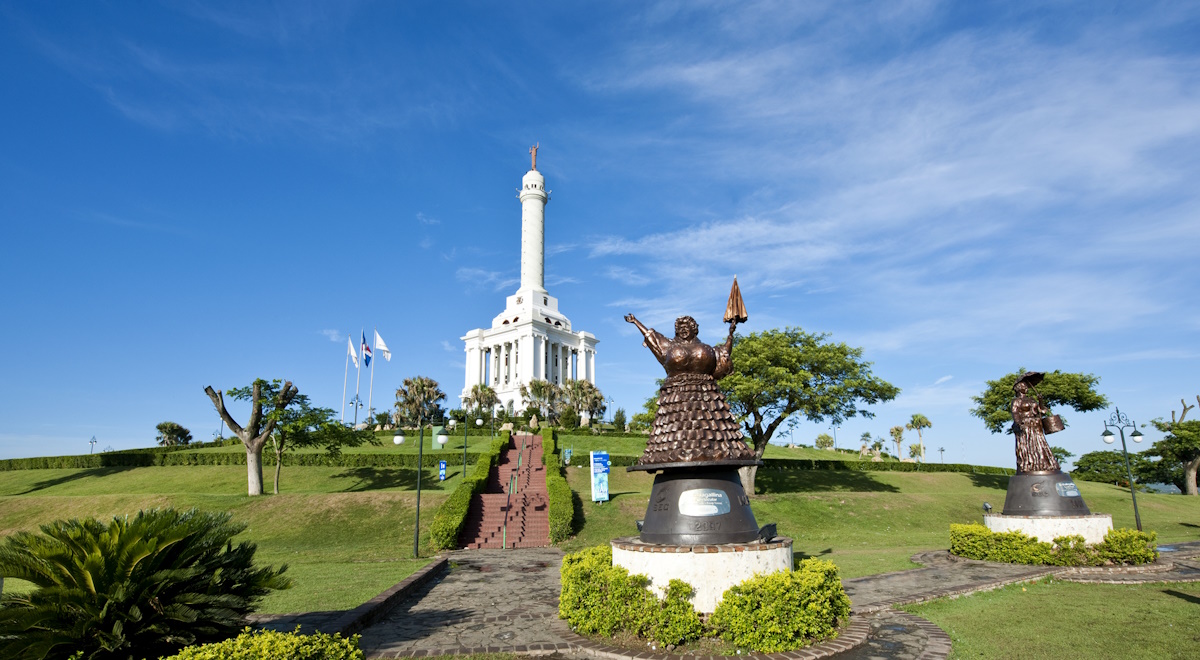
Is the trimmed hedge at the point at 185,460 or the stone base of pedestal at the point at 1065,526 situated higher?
the trimmed hedge at the point at 185,460

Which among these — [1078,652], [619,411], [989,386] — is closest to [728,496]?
[1078,652]

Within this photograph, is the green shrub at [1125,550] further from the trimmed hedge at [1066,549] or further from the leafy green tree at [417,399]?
the leafy green tree at [417,399]

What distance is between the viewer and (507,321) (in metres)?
87.1

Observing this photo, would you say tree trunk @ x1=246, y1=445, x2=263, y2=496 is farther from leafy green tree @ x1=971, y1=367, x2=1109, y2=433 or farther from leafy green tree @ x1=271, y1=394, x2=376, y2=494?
leafy green tree @ x1=971, y1=367, x2=1109, y2=433

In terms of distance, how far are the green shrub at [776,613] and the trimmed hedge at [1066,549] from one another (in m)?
10.2

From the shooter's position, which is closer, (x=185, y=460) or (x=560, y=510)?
(x=560, y=510)

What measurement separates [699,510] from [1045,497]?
488 inches

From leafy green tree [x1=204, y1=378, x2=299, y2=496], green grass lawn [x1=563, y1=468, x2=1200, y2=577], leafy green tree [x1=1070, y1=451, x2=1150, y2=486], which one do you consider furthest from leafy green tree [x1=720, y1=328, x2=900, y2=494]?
leafy green tree [x1=1070, y1=451, x2=1150, y2=486]

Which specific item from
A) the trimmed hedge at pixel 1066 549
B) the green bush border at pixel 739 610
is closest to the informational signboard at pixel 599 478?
the trimmed hedge at pixel 1066 549

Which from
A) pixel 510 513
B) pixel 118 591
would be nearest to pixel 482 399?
pixel 510 513

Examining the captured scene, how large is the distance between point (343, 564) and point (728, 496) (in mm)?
13984

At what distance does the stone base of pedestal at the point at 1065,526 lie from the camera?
15.7 metres

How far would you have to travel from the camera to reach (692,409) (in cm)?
1050

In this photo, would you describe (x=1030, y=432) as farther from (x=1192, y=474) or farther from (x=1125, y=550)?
(x=1192, y=474)
